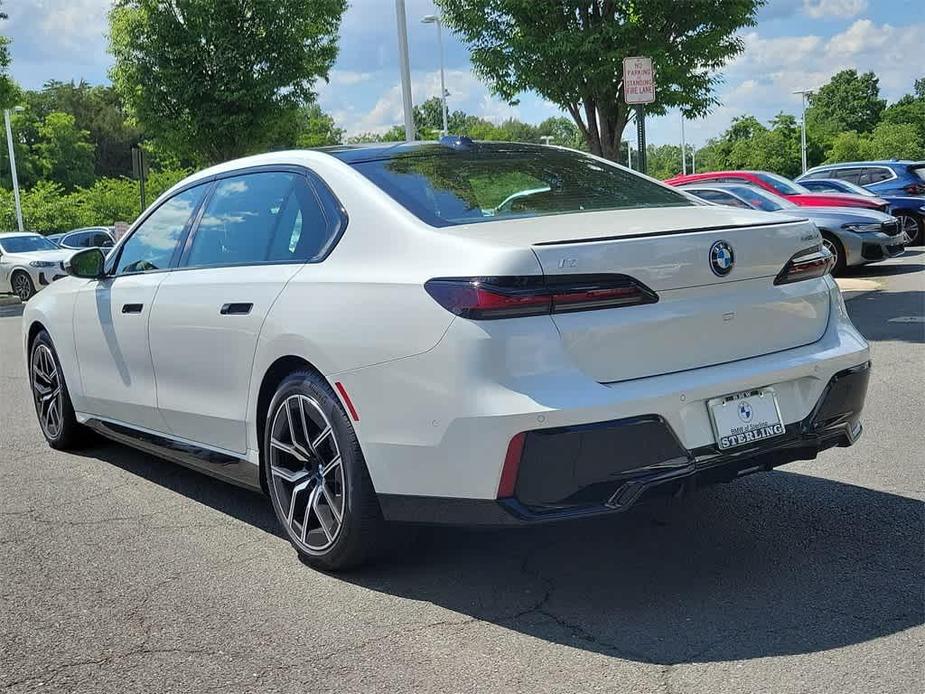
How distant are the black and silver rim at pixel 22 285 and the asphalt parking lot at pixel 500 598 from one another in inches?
638

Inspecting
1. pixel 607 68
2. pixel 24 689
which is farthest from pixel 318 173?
pixel 607 68

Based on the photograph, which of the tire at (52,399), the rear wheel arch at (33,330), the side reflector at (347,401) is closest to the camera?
the side reflector at (347,401)

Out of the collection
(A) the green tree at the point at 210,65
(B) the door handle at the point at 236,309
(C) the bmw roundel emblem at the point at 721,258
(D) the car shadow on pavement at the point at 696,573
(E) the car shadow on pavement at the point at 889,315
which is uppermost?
(A) the green tree at the point at 210,65

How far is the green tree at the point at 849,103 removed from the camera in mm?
97125

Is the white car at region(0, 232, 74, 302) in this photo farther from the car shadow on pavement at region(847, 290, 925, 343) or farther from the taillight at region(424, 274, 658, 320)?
the taillight at region(424, 274, 658, 320)

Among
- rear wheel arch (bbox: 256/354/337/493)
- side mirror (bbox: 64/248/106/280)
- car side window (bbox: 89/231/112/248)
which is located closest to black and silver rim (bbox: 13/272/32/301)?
car side window (bbox: 89/231/112/248)

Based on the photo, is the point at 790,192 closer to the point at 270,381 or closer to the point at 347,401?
the point at 270,381

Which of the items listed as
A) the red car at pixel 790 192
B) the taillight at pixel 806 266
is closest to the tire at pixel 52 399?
the taillight at pixel 806 266

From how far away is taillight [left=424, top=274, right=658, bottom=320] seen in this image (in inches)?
129

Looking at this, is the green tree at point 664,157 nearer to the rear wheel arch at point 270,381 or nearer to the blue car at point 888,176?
the blue car at point 888,176

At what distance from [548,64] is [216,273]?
1057 cm

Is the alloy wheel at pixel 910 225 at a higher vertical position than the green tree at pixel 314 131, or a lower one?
lower

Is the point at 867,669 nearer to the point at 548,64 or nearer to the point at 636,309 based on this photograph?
the point at 636,309

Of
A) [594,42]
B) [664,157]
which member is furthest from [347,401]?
[664,157]
